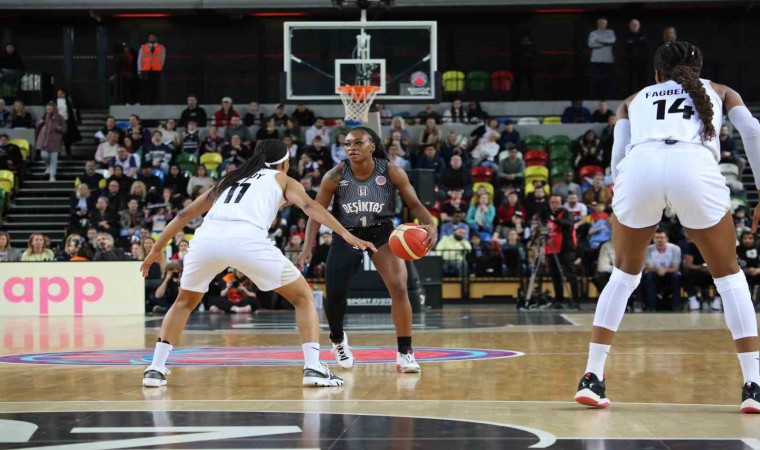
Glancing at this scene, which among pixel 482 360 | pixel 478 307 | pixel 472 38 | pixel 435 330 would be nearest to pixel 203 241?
pixel 482 360

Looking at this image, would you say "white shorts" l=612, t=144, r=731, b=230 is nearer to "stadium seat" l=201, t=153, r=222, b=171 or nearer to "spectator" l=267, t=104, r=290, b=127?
"stadium seat" l=201, t=153, r=222, b=171

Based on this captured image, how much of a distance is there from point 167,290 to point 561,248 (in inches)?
263

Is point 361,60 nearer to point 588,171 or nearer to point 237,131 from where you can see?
point 237,131

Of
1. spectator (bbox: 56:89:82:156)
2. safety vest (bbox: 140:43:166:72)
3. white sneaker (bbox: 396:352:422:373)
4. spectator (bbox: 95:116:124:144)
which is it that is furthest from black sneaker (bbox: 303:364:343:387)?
safety vest (bbox: 140:43:166:72)

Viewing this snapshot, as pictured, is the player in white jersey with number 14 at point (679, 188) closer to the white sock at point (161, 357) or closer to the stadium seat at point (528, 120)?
the white sock at point (161, 357)

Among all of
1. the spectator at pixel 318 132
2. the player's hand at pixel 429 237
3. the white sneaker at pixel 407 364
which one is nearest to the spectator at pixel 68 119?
the spectator at pixel 318 132

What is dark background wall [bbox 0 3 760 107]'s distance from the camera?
2869 centimetres

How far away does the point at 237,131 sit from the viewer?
24312 mm

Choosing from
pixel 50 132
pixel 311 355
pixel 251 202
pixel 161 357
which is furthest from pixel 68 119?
pixel 311 355

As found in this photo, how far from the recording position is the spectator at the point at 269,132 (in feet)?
77.8

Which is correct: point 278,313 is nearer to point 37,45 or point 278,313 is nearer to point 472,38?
point 472,38

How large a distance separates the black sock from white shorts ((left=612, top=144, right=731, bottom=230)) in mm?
2707

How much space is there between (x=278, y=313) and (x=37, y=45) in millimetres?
15713

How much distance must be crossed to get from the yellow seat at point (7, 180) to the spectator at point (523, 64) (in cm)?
1205
